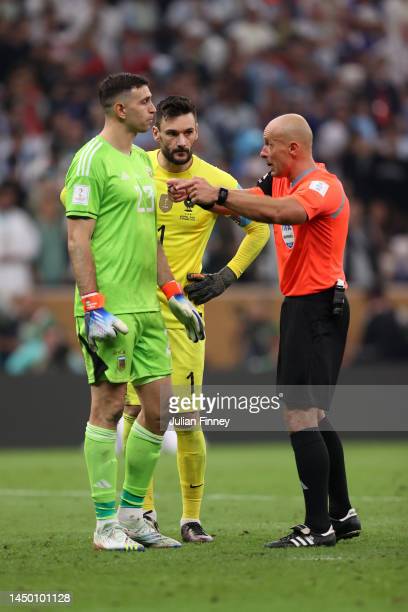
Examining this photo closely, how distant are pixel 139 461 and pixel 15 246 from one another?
29.2 feet

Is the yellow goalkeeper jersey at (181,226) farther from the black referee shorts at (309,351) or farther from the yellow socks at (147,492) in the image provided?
the black referee shorts at (309,351)

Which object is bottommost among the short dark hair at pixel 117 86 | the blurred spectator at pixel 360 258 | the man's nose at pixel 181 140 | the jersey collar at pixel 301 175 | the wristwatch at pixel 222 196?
the blurred spectator at pixel 360 258

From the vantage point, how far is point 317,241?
291 inches

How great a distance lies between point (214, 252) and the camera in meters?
15.6

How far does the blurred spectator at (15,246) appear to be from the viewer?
620 inches

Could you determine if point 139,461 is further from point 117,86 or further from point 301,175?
point 117,86

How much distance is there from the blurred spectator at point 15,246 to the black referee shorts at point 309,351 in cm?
869

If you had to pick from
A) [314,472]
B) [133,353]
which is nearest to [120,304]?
[133,353]

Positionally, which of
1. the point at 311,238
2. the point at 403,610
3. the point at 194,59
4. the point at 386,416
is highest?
the point at 194,59

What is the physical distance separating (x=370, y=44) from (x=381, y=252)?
5074mm

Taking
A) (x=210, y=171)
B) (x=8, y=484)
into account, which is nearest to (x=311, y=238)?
(x=210, y=171)

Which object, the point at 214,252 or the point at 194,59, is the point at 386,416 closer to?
the point at 214,252

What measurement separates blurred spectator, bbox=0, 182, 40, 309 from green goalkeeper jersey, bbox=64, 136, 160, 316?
8.58 meters

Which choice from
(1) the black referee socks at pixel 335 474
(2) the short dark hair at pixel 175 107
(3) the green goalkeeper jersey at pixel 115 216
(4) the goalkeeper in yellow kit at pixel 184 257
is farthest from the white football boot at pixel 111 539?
(2) the short dark hair at pixel 175 107
